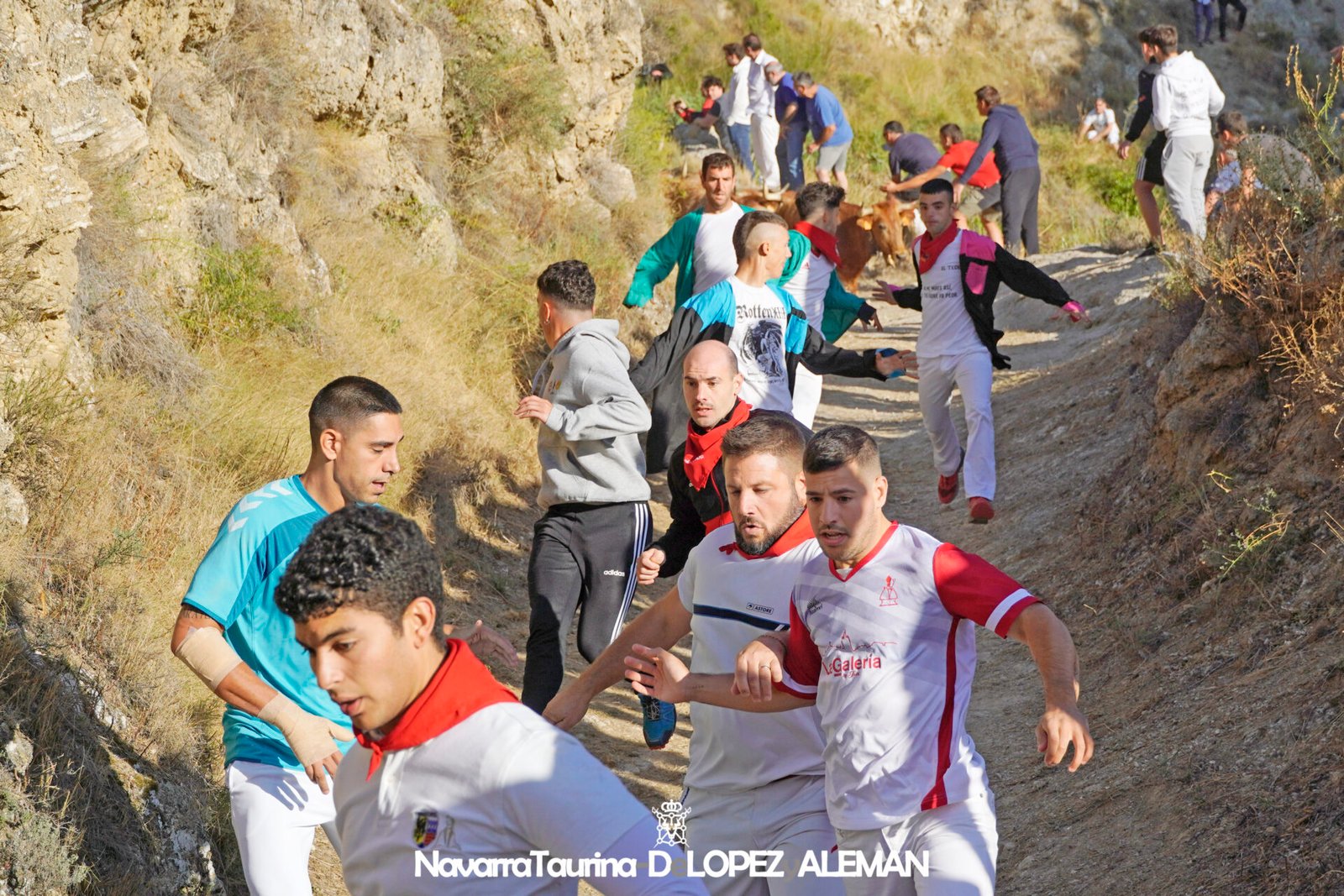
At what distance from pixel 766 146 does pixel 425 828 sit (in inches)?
640

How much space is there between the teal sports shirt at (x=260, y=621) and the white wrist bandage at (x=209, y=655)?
3.2 inches

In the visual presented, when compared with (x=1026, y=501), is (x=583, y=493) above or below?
above

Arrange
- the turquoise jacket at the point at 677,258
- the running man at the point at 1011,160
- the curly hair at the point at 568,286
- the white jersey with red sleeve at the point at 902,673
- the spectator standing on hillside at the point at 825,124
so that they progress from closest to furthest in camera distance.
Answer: the white jersey with red sleeve at the point at 902,673, the curly hair at the point at 568,286, the turquoise jacket at the point at 677,258, the running man at the point at 1011,160, the spectator standing on hillside at the point at 825,124

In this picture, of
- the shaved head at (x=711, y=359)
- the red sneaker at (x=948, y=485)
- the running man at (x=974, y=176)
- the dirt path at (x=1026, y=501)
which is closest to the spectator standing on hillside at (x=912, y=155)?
the running man at (x=974, y=176)

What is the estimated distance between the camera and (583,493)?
581 cm

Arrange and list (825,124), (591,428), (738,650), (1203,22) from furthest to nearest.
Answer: (1203,22)
(825,124)
(591,428)
(738,650)

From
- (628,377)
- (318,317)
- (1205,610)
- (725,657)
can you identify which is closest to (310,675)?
(725,657)

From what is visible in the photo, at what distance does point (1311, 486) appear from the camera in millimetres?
6086

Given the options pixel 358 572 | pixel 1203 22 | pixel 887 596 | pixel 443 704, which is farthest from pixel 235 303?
pixel 1203 22

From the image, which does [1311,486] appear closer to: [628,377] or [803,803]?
[628,377]

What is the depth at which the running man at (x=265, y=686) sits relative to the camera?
3500 mm

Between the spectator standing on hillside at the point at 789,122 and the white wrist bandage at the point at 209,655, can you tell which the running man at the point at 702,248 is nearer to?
the white wrist bandage at the point at 209,655

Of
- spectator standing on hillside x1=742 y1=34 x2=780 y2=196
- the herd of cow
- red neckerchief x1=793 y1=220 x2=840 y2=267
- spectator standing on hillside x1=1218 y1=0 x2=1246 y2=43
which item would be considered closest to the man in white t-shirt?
red neckerchief x1=793 y1=220 x2=840 y2=267

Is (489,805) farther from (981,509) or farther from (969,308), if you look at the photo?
(969,308)
